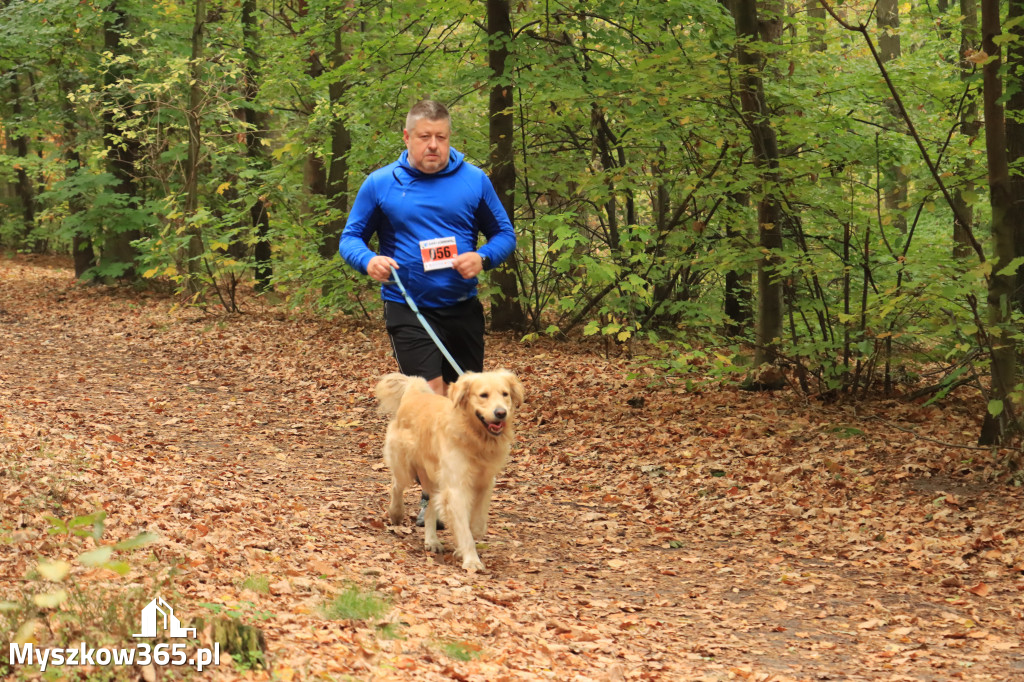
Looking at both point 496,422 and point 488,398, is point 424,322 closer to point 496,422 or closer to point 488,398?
point 488,398

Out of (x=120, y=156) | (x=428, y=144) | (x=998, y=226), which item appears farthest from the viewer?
(x=120, y=156)

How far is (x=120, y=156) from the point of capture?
18.8m

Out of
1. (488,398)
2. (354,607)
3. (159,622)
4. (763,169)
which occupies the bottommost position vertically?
(354,607)

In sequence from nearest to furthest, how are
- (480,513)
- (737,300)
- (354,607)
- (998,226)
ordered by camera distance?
(354,607)
(480,513)
(998,226)
(737,300)

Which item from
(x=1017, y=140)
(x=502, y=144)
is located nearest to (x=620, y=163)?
(x=502, y=144)

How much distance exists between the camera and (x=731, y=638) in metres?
4.61

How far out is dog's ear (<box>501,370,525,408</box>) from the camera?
16.5 feet

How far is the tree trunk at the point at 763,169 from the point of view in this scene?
865cm

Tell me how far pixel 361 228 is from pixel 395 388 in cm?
107

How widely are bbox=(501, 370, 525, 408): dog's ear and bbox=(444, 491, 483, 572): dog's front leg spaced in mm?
647

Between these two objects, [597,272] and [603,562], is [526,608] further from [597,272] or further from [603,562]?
[597,272]

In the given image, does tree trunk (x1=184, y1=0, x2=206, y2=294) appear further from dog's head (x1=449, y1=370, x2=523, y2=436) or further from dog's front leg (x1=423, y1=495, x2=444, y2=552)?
dog's head (x1=449, y1=370, x2=523, y2=436)

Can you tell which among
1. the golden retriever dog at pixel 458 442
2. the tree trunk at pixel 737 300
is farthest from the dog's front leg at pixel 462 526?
the tree trunk at pixel 737 300

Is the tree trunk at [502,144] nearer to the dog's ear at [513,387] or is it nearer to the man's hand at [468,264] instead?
the man's hand at [468,264]
